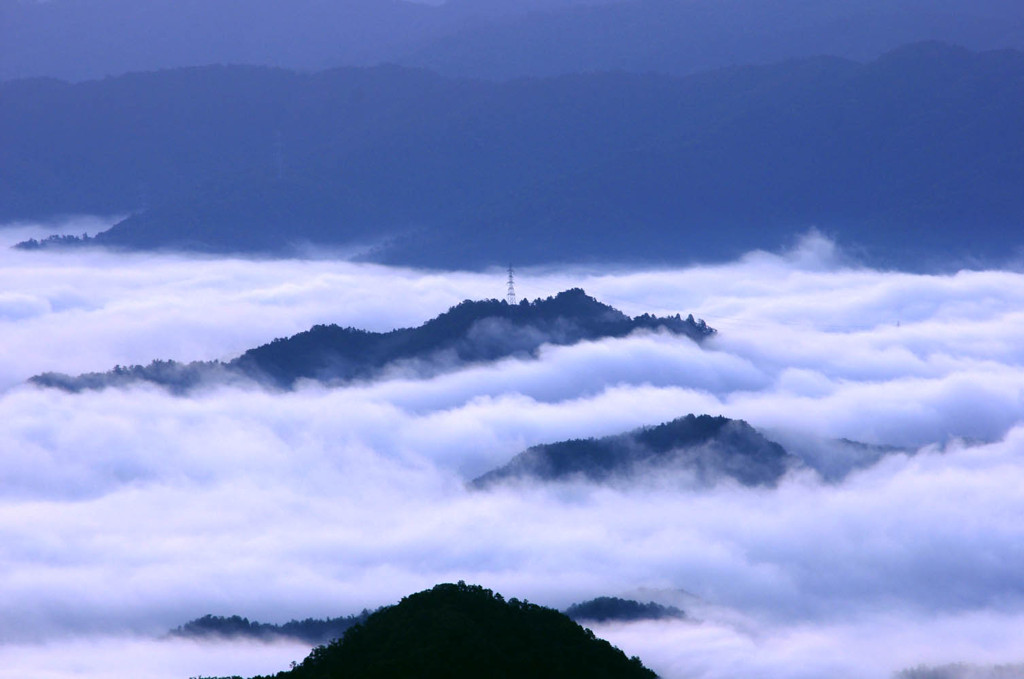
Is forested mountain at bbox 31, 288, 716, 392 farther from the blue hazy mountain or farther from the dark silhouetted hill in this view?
the dark silhouetted hill

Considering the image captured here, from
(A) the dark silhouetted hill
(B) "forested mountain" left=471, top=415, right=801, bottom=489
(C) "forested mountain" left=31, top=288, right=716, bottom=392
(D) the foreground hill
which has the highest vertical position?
(C) "forested mountain" left=31, top=288, right=716, bottom=392

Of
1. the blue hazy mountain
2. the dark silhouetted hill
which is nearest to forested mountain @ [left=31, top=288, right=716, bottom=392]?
the blue hazy mountain

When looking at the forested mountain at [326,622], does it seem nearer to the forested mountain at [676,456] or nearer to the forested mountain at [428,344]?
the forested mountain at [676,456]

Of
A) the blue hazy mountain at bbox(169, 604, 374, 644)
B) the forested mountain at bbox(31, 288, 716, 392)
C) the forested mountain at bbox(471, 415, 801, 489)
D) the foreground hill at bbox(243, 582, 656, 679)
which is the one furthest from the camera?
the forested mountain at bbox(31, 288, 716, 392)

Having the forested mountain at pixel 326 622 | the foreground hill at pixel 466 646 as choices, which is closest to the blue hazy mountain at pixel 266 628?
the forested mountain at pixel 326 622

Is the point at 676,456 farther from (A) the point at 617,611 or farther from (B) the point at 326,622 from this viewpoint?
(B) the point at 326,622

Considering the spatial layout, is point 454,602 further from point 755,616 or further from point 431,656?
point 755,616

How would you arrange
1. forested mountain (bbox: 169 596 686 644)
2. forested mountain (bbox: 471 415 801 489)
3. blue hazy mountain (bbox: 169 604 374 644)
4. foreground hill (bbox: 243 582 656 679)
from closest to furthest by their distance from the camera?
foreground hill (bbox: 243 582 656 679) → forested mountain (bbox: 169 596 686 644) → blue hazy mountain (bbox: 169 604 374 644) → forested mountain (bbox: 471 415 801 489)

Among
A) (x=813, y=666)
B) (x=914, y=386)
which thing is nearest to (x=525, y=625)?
(x=813, y=666)
